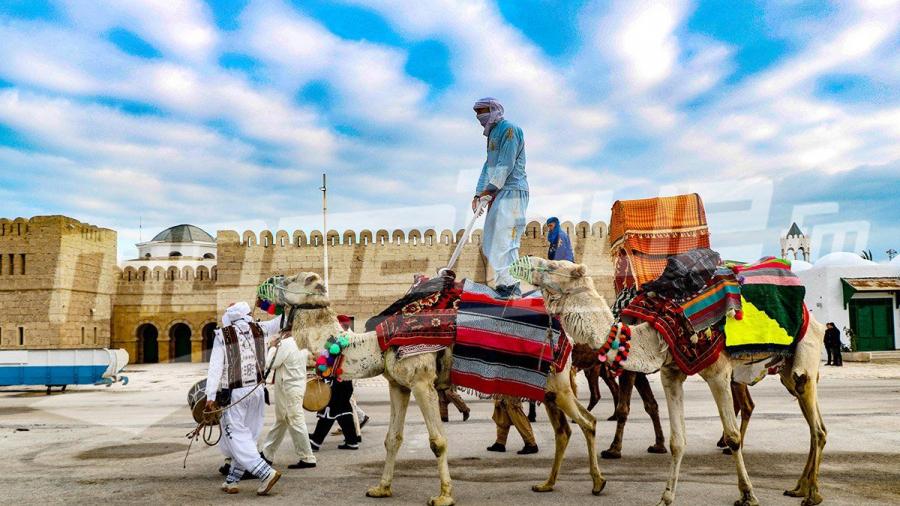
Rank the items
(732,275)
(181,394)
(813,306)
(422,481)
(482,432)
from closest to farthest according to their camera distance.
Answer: (732,275) → (422,481) → (482,432) → (181,394) → (813,306)

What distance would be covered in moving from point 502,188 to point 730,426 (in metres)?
2.84

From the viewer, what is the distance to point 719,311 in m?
5.16

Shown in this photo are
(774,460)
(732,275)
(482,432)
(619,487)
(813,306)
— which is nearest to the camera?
(732,275)

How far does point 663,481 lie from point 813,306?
2310 centimetres

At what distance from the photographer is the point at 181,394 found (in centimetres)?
1658

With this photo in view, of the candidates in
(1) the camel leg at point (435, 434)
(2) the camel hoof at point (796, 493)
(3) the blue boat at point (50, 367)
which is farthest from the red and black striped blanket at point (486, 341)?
(3) the blue boat at point (50, 367)

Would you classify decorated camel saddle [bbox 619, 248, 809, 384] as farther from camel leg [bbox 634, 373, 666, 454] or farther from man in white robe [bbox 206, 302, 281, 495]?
man in white robe [bbox 206, 302, 281, 495]

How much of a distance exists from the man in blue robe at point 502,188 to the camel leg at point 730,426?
1.83m

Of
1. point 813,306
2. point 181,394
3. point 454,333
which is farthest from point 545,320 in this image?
point 813,306

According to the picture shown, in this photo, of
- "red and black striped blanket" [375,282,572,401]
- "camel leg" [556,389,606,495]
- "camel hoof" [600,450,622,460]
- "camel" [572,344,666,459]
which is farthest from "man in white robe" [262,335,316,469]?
"camel hoof" [600,450,622,460]

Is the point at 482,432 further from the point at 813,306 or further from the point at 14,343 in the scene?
the point at 14,343

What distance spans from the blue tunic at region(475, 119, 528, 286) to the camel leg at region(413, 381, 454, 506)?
136 centimetres

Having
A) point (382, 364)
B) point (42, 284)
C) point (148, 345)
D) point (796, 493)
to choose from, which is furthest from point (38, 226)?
point (796, 493)

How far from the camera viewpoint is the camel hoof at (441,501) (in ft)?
16.6
